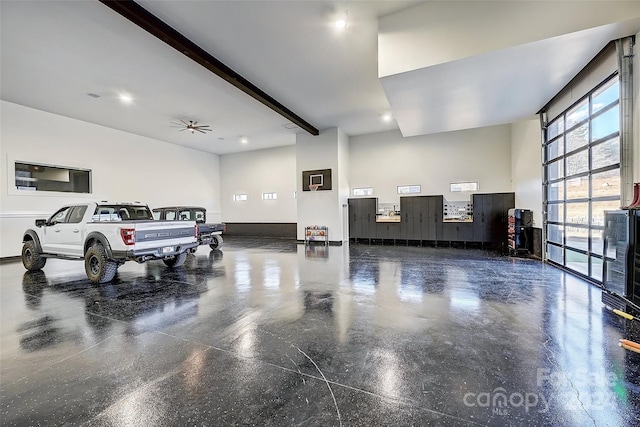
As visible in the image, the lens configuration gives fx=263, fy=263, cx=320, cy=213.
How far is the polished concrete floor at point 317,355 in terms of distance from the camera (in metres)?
1.70

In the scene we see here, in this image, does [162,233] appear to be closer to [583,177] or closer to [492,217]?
[583,177]

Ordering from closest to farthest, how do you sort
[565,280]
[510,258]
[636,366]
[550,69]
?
[636,366] → [550,69] → [565,280] → [510,258]

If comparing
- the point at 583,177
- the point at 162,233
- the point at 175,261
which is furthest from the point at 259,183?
the point at 583,177

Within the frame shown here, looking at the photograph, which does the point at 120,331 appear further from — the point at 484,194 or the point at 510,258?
the point at 484,194

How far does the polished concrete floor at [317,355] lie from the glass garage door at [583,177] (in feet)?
Answer: 3.55

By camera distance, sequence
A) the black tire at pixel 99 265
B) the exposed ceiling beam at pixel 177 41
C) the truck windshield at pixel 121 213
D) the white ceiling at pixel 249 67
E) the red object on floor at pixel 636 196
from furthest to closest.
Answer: the truck windshield at pixel 121 213 < the black tire at pixel 99 265 < the white ceiling at pixel 249 67 < the exposed ceiling beam at pixel 177 41 < the red object on floor at pixel 636 196

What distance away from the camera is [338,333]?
279 centimetres

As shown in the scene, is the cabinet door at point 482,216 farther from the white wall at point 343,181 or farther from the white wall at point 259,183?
the white wall at point 259,183

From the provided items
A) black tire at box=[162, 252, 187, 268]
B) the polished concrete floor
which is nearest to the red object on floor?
the polished concrete floor

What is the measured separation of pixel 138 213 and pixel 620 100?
8.76m

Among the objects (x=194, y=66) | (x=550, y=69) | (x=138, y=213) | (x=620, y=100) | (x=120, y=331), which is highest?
(x=194, y=66)

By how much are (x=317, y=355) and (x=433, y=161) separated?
9.43 metres

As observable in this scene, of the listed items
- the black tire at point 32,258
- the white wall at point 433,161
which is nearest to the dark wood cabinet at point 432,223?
the white wall at point 433,161

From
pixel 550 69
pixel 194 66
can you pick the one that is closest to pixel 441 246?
pixel 550 69
